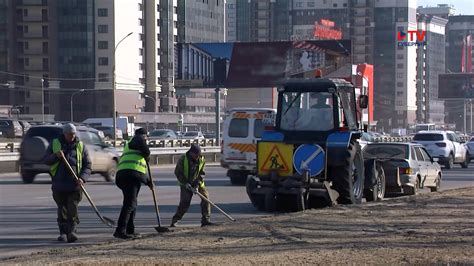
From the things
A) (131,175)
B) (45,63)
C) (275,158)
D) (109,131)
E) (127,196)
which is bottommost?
(109,131)

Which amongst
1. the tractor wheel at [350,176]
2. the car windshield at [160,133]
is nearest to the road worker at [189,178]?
the tractor wheel at [350,176]

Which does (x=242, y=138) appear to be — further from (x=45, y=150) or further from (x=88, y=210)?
(x=88, y=210)

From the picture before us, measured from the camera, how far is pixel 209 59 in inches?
2522

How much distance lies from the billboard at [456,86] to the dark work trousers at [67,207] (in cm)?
9825

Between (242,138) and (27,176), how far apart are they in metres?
6.69

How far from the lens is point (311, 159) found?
18.7m

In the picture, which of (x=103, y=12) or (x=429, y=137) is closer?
(x=429, y=137)

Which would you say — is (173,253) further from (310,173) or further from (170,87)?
(170,87)

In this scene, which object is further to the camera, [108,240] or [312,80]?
[312,80]

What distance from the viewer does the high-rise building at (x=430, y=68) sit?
160 metres

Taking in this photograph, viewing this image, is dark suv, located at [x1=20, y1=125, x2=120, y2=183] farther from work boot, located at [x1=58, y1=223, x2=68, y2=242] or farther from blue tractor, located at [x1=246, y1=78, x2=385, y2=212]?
work boot, located at [x1=58, y1=223, x2=68, y2=242]

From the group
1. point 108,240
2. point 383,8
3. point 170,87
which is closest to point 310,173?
point 108,240

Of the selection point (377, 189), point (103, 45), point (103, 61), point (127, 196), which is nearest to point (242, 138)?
point (377, 189)

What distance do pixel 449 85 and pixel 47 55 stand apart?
46878mm
